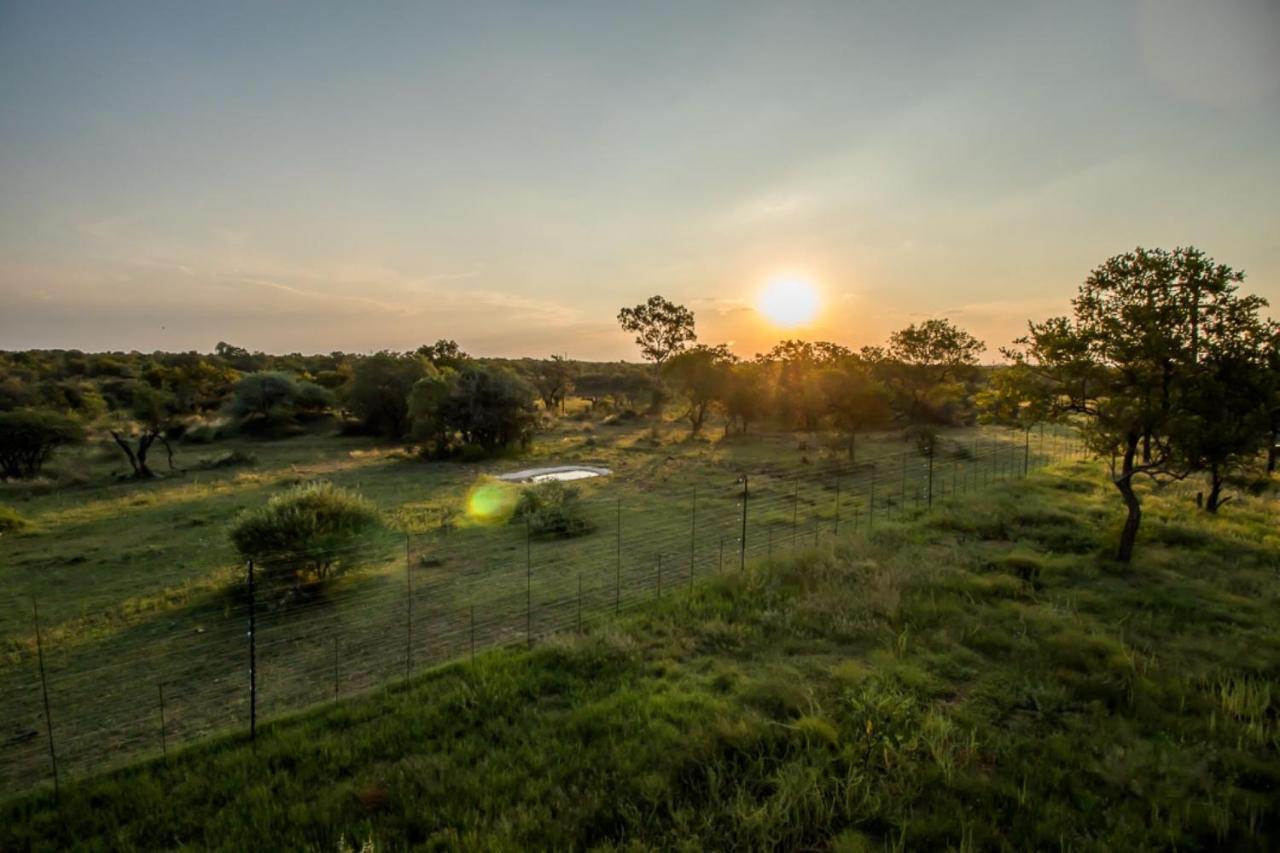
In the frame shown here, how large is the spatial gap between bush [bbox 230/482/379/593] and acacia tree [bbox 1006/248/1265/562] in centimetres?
1755

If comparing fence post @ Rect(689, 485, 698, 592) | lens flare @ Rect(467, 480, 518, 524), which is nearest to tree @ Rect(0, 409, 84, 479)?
lens flare @ Rect(467, 480, 518, 524)

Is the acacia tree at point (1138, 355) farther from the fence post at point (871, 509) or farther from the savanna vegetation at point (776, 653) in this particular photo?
the fence post at point (871, 509)

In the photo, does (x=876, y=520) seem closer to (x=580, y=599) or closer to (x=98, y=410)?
(x=580, y=599)

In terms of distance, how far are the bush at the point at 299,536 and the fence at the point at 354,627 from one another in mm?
570

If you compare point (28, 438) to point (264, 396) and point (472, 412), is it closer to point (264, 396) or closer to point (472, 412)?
point (264, 396)

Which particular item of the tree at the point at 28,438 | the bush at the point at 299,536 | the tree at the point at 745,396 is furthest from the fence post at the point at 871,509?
the tree at the point at 28,438

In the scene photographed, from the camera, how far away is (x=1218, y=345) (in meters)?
13.2

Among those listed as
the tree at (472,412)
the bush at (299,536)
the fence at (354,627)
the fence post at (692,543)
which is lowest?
the fence at (354,627)

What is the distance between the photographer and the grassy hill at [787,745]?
227 inches

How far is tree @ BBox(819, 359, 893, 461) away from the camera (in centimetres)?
3381

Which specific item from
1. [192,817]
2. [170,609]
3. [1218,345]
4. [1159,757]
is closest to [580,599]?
[192,817]

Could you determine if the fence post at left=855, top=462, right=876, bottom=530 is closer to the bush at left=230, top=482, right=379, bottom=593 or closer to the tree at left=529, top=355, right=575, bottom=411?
the bush at left=230, top=482, right=379, bottom=593

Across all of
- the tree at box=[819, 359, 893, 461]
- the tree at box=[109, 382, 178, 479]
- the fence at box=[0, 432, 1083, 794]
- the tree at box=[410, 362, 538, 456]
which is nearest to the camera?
the fence at box=[0, 432, 1083, 794]

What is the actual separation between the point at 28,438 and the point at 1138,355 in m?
41.0
